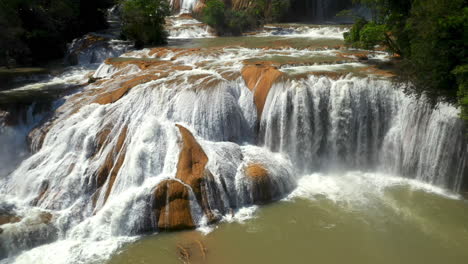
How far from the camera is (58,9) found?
20422 millimetres

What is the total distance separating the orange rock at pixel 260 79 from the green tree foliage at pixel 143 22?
1058cm

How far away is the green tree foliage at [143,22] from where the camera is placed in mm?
21234

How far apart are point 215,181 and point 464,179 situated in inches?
286

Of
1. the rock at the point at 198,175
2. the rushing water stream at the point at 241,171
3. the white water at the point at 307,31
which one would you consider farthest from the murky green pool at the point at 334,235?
the white water at the point at 307,31

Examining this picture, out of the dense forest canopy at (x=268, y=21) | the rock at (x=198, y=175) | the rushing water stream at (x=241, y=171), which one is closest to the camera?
the rushing water stream at (x=241, y=171)

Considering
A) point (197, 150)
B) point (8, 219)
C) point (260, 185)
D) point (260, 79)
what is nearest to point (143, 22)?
point (260, 79)

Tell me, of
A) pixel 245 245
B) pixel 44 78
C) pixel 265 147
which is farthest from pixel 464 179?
pixel 44 78

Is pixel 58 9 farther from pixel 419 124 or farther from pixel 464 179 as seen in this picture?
pixel 464 179

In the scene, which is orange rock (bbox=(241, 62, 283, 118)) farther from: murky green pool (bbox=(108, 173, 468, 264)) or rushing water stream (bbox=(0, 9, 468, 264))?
murky green pool (bbox=(108, 173, 468, 264))

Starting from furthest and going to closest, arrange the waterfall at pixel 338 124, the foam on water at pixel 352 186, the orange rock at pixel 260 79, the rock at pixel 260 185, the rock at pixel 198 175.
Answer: the orange rock at pixel 260 79 → the waterfall at pixel 338 124 → the foam on water at pixel 352 186 → the rock at pixel 260 185 → the rock at pixel 198 175

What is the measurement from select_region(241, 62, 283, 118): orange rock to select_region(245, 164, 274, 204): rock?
8.39 feet

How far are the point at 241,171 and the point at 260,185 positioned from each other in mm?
693

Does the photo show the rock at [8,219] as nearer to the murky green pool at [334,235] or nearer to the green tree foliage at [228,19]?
the murky green pool at [334,235]

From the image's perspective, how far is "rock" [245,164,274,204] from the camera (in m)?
9.86
